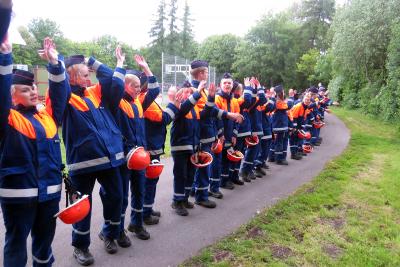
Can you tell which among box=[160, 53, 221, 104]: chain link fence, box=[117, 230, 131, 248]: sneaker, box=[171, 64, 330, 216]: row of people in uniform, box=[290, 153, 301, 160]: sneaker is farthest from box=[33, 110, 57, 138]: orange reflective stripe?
box=[160, 53, 221, 104]: chain link fence

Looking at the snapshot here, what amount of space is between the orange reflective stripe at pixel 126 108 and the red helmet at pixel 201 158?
154 centimetres

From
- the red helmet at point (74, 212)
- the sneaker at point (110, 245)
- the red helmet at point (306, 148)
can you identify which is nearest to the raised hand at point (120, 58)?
the red helmet at point (74, 212)

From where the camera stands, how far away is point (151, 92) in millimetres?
4801

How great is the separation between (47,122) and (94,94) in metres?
0.79

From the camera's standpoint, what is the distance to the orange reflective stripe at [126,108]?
4414mm

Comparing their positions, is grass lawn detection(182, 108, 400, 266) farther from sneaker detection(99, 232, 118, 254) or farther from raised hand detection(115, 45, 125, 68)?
raised hand detection(115, 45, 125, 68)

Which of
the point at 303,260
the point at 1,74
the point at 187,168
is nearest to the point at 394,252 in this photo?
the point at 303,260

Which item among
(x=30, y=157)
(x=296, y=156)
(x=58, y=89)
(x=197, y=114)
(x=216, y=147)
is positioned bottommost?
(x=296, y=156)

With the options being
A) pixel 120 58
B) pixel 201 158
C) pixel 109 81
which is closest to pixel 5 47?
pixel 109 81

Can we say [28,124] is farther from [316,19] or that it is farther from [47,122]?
[316,19]

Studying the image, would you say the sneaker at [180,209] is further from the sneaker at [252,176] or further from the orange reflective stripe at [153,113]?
the sneaker at [252,176]

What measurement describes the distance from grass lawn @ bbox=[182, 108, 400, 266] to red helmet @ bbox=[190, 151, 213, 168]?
44.0 inches

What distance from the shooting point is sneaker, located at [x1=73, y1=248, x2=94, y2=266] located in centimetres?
417

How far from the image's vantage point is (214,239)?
5.05 meters
